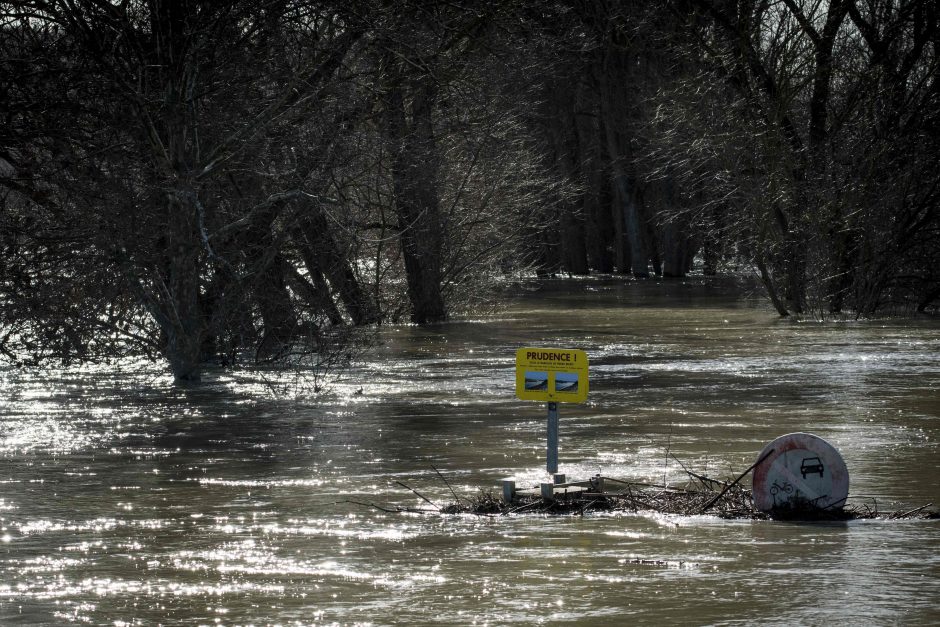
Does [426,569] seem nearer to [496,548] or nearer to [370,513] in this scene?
[496,548]

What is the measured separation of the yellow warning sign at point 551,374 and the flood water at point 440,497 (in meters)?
0.83

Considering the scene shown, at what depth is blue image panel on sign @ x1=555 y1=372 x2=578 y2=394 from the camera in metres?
9.97

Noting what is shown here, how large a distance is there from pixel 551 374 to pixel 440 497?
1111 millimetres

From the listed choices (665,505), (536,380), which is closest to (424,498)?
(536,380)

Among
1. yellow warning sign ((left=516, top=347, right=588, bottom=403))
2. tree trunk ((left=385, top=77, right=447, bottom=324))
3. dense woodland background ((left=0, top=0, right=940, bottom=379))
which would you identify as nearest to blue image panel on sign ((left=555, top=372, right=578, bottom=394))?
yellow warning sign ((left=516, top=347, right=588, bottom=403))

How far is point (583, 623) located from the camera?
22.4 ft

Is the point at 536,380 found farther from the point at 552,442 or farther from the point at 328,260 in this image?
the point at 328,260

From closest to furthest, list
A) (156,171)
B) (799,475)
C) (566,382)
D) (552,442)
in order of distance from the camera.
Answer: (799,475)
(566,382)
(552,442)
(156,171)

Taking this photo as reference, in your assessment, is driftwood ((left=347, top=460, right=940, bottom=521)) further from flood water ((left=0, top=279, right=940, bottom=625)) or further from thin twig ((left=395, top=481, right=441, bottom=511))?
flood water ((left=0, top=279, right=940, bottom=625))

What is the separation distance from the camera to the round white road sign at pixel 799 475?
354 inches

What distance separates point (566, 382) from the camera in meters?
10.0

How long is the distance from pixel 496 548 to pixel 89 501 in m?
3.31

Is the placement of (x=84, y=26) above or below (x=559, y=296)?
above

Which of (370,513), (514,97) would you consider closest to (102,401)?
(370,513)
